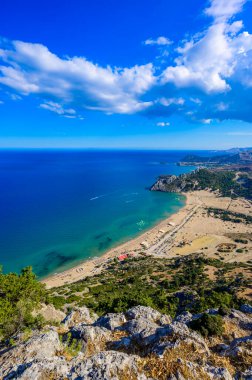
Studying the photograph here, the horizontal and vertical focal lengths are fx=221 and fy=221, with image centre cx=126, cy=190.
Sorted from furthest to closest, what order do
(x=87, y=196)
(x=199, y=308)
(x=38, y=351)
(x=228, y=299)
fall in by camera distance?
1. (x=87, y=196)
2. (x=228, y=299)
3. (x=199, y=308)
4. (x=38, y=351)

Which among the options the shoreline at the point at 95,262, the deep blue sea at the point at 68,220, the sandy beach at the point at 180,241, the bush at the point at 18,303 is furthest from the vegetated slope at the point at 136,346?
the deep blue sea at the point at 68,220

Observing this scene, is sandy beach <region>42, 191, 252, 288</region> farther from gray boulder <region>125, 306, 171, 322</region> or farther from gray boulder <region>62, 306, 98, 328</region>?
gray boulder <region>125, 306, 171, 322</region>

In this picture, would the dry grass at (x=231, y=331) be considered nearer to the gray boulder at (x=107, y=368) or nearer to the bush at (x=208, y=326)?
the bush at (x=208, y=326)

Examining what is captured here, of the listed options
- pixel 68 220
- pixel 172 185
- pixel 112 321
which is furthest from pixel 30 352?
pixel 172 185

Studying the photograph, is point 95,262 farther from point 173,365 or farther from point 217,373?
point 217,373

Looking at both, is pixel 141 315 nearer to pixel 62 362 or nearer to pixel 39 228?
pixel 62 362

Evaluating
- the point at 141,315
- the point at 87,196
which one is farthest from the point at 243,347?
the point at 87,196
